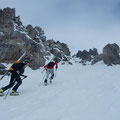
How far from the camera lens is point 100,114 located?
3186mm

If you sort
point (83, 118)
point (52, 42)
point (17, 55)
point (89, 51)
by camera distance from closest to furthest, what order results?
Answer: 1. point (83, 118)
2. point (17, 55)
3. point (52, 42)
4. point (89, 51)

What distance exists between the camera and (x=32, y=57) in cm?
3155

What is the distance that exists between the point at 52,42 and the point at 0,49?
39947 mm

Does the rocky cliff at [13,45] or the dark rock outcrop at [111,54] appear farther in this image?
the rocky cliff at [13,45]

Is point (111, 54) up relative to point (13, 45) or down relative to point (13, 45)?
down

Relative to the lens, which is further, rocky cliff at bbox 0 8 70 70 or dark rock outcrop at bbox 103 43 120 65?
rocky cliff at bbox 0 8 70 70

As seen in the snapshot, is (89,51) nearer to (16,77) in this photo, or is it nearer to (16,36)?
(16,36)

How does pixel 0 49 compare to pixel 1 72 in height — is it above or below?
above

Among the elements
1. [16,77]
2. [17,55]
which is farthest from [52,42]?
[16,77]

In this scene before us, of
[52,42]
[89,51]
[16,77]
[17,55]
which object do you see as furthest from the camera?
[89,51]

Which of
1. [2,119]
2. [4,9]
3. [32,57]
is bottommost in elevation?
[2,119]

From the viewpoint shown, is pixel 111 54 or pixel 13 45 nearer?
pixel 111 54

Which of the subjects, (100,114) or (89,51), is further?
(89,51)

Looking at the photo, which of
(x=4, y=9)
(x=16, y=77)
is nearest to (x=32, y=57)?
(x=4, y=9)
